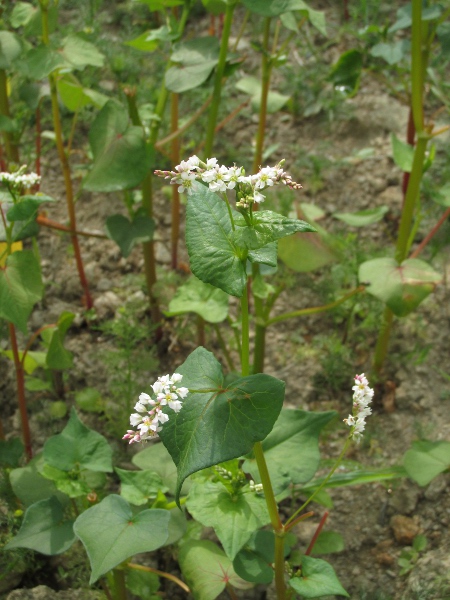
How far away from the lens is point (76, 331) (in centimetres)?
201

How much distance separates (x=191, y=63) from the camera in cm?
168

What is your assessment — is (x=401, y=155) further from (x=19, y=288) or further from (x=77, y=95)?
(x=19, y=288)

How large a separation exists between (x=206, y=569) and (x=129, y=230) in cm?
87

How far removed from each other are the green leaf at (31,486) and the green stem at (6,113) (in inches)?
36.6

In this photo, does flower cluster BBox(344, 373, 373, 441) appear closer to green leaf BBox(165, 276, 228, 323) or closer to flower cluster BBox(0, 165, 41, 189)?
green leaf BBox(165, 276, 228, 323)

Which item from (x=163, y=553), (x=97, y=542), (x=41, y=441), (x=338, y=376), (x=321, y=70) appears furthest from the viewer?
(x=321, y=70)

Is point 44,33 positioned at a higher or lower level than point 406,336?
higher

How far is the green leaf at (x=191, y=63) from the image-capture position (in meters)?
1.63

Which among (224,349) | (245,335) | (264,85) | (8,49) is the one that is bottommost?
(224,349)

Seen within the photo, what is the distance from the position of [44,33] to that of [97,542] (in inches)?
47.7

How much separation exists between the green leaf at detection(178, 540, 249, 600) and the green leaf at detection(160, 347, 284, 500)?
48 centimetres

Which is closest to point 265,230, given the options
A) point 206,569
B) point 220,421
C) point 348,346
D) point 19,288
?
point 220,421

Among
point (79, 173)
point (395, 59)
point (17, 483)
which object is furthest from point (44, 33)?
point (17, 483)

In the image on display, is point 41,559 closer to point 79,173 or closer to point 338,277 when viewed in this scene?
point 338,277
